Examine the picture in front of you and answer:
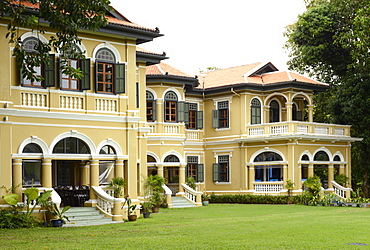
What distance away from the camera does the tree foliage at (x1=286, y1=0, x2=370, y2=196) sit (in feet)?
105

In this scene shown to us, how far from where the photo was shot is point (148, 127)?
81.3ft

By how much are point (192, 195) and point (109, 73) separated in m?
11.2

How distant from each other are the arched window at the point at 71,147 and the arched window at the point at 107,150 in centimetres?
62

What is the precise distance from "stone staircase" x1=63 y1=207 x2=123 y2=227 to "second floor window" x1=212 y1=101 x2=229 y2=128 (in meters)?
15.7

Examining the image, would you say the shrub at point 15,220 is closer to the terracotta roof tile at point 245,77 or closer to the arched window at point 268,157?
the arched window at point 268,157

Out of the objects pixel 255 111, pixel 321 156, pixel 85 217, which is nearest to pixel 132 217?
pixel 85 217

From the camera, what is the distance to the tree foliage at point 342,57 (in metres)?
31.9

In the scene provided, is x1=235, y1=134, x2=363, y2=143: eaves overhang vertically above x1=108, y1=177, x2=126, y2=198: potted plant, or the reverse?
x1=235, y1=134, x2=363, y2=143: eaves overhang

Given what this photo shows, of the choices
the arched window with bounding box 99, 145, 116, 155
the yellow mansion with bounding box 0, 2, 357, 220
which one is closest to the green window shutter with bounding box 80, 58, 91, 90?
the yellow mansion with bounding box 0, 2, 357, 220

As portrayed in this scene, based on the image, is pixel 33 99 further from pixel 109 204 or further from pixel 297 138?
pixel 297 138

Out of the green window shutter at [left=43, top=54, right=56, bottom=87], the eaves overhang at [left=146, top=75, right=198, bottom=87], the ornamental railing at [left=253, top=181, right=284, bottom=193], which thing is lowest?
the ornamental railing at [left=253, top=181, right=284, bottom=193]

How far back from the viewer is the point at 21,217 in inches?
659

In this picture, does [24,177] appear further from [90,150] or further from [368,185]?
[368,185]

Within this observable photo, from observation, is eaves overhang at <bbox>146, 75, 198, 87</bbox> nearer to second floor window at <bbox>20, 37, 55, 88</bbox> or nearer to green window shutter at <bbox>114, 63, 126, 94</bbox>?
green window shutter at <bbox>114, 63, 126, 94</bbox>
